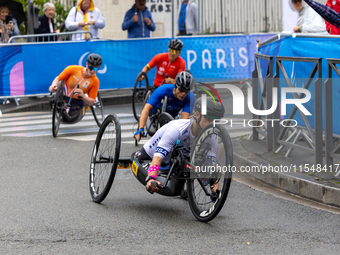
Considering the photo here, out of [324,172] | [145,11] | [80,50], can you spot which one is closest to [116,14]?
[145,11]

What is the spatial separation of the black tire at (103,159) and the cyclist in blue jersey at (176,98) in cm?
31

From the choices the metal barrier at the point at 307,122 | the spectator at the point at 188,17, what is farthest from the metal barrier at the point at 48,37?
the metal barrier at the point at 307,122

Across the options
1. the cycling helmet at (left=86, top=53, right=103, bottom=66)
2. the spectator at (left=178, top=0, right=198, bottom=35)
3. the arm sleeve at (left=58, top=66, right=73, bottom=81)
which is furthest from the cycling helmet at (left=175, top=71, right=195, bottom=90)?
the spectator at (left=178, top=0, right=198, bottom=35)

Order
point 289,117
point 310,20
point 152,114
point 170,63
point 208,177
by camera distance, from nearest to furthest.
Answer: point 208,177, point 289,117, point 152,114, point 170,63, point 310,20

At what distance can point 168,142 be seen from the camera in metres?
5.44

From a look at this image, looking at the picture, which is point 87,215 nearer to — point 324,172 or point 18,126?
point 324,172

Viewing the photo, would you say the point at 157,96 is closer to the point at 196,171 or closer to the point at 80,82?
the point at 196,171

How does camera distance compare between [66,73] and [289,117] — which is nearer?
[289,117]

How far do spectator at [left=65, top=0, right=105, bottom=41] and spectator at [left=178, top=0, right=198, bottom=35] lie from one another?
2673 mm

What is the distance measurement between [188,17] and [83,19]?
10.6 ft

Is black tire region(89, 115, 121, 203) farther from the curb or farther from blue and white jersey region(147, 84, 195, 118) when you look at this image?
the curb

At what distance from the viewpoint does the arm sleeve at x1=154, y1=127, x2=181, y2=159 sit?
5438 millimetres

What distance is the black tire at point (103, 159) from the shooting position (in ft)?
19.7

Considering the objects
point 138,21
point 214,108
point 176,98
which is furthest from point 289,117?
point 138,21
